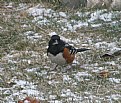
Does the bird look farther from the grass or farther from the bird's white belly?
the grass

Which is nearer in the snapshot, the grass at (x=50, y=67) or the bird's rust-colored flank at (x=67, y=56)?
the grass at (x=50, y=67)

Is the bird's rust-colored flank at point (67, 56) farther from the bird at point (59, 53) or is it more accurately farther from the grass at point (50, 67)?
the grass at point (50, 67)

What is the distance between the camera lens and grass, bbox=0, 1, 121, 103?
5209mm

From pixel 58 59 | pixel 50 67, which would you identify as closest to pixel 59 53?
pixel 58 59

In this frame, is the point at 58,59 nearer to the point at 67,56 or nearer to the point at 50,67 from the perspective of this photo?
the point at 67,56

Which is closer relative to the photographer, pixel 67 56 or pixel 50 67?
pixel 67 56

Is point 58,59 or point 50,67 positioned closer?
point 58,59

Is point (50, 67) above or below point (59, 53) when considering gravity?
below

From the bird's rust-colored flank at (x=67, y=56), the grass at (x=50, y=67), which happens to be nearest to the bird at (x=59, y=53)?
the bird's rust-colored flank at (x=67, y=56)

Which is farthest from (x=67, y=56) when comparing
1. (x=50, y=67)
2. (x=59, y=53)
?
(x=50, y=67)

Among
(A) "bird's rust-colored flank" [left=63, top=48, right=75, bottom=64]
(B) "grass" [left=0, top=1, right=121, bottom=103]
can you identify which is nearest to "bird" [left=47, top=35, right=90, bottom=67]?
(A) "bird's rust-colored flank" [left=63, top=48, right=75, bottom=64]

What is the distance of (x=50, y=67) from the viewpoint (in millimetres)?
6242

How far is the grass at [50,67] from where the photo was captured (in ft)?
17.1

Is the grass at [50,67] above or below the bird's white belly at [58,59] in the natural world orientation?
below
